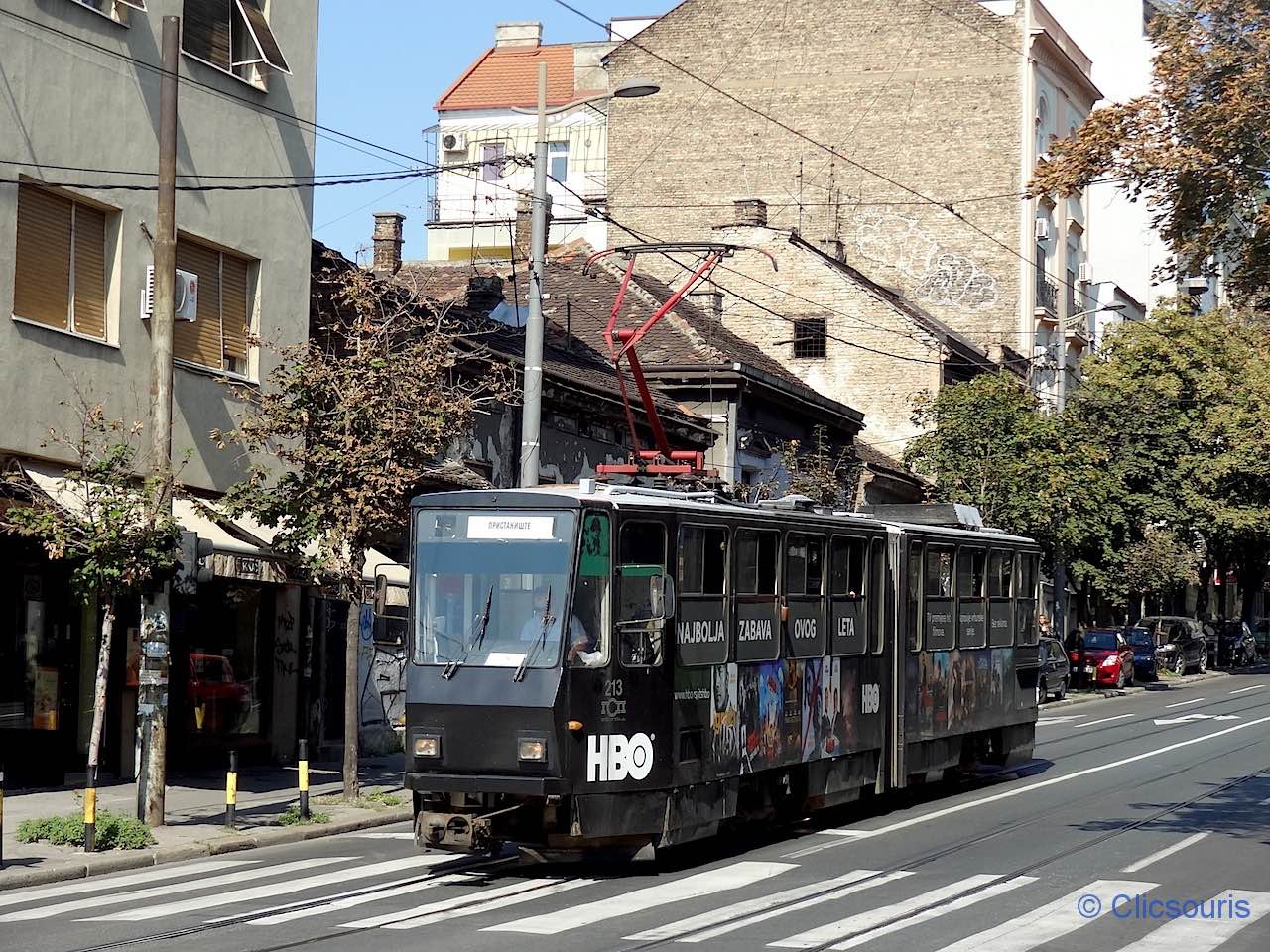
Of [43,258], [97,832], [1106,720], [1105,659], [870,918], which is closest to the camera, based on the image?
[870,918]

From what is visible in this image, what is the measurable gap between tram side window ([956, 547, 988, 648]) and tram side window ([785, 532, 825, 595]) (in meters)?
3.95

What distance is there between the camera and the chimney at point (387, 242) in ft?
111

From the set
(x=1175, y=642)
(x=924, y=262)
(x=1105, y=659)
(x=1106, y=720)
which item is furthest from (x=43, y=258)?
(x=1175, y=642)

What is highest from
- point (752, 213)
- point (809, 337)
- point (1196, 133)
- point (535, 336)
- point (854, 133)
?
point (854, 133)

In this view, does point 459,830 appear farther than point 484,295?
No

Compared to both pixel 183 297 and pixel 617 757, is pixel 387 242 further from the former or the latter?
pixel 617 757

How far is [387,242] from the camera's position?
1345 inches

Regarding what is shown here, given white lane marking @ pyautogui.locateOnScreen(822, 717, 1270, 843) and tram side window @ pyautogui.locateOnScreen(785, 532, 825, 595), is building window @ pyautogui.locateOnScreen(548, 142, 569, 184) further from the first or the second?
tram side window @ pyautogui.locateOnScreen(785, 532, 825, 595)

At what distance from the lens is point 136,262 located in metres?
20.1

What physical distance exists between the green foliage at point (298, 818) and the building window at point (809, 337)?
31.1 m

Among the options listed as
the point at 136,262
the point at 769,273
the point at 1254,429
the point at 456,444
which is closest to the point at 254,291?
the point at 136,262

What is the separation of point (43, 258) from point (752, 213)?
30348 millimetres

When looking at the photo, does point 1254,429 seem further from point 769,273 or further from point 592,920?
point 592,920

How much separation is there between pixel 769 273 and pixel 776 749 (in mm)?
31794
